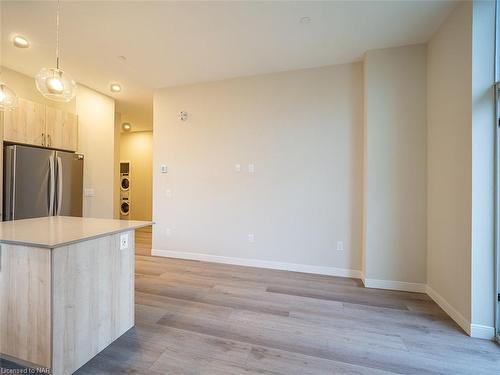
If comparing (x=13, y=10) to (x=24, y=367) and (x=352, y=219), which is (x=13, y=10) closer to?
(x=24, y=367)

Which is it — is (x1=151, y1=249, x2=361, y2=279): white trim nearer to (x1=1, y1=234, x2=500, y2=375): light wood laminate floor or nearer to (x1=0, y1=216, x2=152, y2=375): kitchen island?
(x1=1, y1=234, x2=500, y2=375): light wood laminate floor

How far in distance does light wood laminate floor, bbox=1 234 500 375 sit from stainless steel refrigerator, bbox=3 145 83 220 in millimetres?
1786

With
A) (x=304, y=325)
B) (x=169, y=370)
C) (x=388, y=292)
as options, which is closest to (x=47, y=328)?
(x=169, y=370)

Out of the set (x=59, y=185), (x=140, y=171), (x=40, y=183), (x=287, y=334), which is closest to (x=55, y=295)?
(x=287, y=334)

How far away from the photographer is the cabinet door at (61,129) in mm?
3346

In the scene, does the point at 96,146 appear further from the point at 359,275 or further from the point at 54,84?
the point at 359,275

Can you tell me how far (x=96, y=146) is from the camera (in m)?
4.15

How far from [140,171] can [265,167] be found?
197 inches

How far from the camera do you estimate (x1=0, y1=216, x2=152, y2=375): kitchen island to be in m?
1.33

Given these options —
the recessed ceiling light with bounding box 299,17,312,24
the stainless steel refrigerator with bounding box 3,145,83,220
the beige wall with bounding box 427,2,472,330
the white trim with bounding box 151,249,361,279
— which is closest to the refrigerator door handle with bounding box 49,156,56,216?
the stainless steel refrigerator with bounding box 3,145,83,220

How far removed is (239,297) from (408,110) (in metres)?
2.99

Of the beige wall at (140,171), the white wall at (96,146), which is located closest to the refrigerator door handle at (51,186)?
the white wall at (96,146)

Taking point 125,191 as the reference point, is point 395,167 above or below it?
above

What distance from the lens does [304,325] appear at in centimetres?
203
